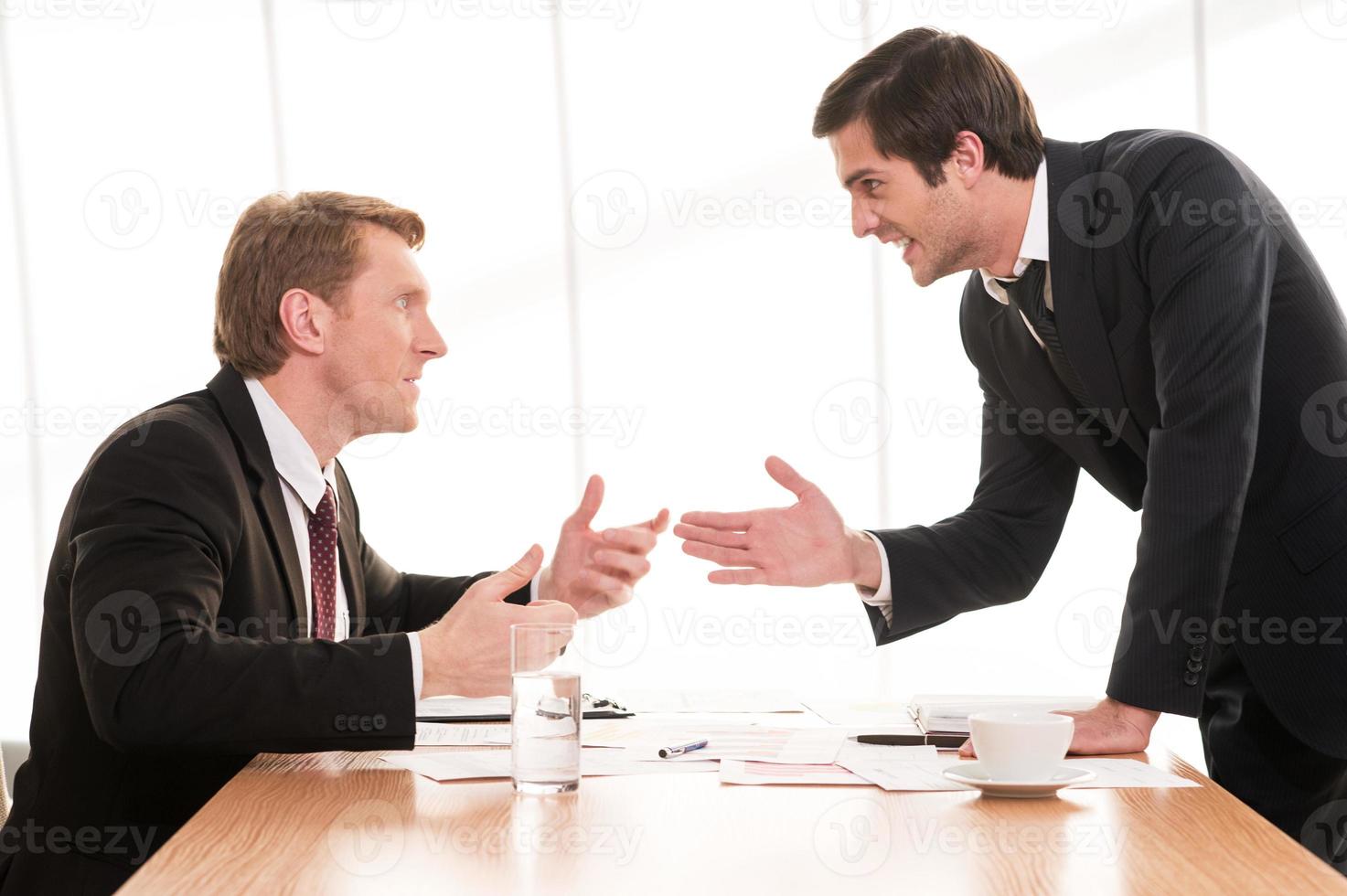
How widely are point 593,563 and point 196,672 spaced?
31.2 inches

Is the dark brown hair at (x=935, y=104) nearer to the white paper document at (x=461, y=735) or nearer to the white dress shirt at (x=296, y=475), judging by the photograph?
the white dress shirt at (x=296, y=475)

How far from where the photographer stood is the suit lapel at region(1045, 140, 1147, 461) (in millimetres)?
1890

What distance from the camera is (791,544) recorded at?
2.01 meters

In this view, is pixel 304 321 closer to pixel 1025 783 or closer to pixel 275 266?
pixel 275 266

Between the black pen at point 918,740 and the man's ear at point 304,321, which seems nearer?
the black pen at point 918,740

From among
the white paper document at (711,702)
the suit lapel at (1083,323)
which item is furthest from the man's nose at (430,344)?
the suit lapel at (1083,323)

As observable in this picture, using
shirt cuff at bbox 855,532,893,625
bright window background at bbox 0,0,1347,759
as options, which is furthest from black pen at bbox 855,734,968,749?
bright window background at bbox 0,0,1347,759

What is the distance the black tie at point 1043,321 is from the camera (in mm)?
1983

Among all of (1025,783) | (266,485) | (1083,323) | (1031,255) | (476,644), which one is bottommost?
(1025,783)

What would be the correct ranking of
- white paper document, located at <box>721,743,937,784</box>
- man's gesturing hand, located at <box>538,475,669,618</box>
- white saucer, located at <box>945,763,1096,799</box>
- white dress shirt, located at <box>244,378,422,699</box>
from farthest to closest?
man's gesturing hand, located at <box>538,475,669,618</box>, white dress shirt, located at <box>244,378,422,699</box>, white paper document, located at <box>721,743,937,784</box>, white saucer, located at <box>945,763,1096,799</box>

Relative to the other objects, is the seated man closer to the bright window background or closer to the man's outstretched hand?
the man's outstretched hand

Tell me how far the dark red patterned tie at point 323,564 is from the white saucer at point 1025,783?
3.48ft

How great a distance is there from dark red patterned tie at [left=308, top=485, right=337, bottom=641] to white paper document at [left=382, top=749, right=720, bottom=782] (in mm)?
498

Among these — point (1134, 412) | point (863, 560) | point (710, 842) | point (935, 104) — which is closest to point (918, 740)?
point (863, 560)
